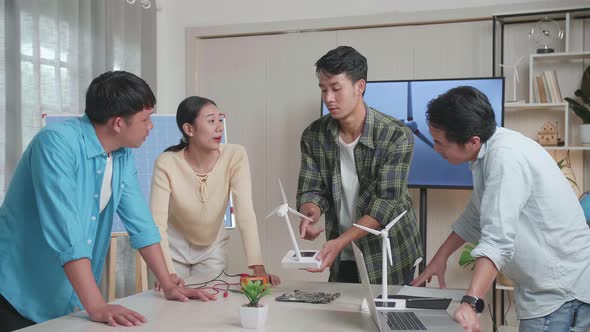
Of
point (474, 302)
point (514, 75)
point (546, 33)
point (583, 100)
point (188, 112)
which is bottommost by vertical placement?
point (474, 302)

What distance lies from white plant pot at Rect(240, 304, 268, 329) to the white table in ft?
0.08

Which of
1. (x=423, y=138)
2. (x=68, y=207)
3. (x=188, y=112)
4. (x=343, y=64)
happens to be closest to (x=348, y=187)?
(x=343, y=64)

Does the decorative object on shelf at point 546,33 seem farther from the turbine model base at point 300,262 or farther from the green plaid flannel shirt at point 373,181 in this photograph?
the turbine model base at point 300,262

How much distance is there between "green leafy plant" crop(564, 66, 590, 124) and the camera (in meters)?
4.03

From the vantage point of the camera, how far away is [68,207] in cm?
185

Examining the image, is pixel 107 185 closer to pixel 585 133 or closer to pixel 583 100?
pixel 585 133

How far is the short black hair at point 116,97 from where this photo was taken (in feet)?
6.40

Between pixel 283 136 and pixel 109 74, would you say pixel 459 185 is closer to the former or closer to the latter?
pixel 283 136

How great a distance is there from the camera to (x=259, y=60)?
16.4 ft

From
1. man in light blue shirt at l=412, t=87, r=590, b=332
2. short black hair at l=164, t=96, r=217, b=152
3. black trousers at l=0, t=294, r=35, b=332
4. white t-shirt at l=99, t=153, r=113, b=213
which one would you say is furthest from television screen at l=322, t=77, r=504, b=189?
black trousers at l=0, t=294, r=35, b=332

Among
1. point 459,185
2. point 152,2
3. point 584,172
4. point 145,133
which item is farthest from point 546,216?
point 152,2

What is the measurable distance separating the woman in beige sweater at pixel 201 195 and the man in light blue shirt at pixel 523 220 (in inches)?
39.7

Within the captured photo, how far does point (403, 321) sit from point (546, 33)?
9.85ft

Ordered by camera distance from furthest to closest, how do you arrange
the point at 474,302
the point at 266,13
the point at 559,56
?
the point at 266,13
the point at 559,56
the point at 474,302
